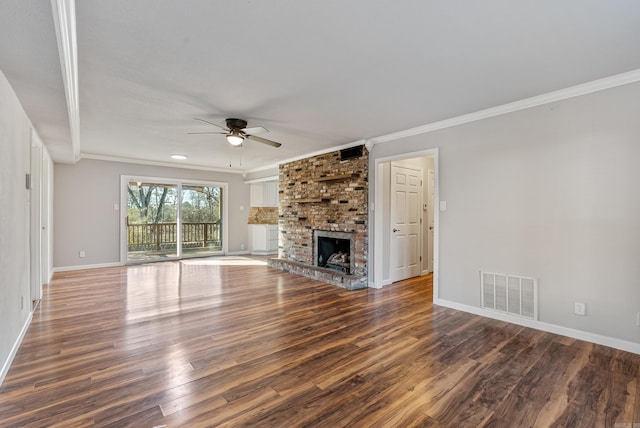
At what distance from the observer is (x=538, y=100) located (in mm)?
3131

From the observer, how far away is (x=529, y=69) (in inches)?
100

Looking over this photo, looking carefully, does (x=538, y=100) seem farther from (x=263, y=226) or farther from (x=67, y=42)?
(x=263, y=226)

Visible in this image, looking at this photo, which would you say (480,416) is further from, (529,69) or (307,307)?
(529,69)

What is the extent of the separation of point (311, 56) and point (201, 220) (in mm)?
6686

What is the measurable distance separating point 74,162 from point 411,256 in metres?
6.75

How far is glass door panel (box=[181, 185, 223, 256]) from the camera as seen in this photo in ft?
25.5

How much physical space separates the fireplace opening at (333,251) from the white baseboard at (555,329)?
76.2 inches

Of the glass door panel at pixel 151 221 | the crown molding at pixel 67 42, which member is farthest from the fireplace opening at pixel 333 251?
the crown molding at pixel 67 42

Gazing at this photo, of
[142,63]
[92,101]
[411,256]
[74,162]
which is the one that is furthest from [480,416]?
[74,162]

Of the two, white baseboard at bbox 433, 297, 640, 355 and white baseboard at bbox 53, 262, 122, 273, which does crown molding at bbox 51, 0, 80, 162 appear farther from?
white baseboard at bbox 53, 262, 122, 273

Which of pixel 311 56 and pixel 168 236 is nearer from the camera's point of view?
pixel 311 56

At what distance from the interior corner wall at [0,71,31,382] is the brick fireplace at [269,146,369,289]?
377 centimetres

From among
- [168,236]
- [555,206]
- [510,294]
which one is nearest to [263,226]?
[168,236]

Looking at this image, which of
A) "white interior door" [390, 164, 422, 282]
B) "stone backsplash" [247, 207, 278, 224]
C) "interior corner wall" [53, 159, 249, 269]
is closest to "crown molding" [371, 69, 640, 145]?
"white interior door" [390, 164, 422, 282]
